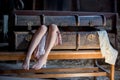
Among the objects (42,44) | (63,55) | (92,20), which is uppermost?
(92,20)

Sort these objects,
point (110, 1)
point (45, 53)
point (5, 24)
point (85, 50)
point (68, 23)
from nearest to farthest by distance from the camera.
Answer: point (45, 53)
point (85, 50)
point (68, 23)
point (5, 24)
point (110, 1)

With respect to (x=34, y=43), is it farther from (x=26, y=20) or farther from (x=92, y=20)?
(x=92, y=20)

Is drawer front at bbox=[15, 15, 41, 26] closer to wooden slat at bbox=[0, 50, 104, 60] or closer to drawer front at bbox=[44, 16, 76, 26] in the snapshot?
drawer front at bbox=[44, 16, 76, 26]

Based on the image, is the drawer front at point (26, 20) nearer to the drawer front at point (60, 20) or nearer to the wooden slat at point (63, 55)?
the drawer front at point (60, 20)

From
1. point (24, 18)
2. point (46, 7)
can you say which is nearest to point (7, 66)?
point (46, 7)

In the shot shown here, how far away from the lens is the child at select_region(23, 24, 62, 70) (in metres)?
2.71

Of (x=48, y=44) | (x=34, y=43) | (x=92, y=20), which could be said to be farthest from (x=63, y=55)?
(x=92, y=20)

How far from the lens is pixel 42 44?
2758mm

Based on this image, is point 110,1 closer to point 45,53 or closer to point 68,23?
point 68,23

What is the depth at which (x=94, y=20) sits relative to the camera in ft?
10.6

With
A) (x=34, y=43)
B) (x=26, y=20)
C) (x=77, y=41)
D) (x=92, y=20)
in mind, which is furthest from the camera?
(x=92, y=20)

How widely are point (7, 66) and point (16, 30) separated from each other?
1352 mm

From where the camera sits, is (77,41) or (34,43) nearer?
(34,43)

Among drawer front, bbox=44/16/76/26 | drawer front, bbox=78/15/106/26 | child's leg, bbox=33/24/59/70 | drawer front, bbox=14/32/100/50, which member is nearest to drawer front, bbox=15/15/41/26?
drawer front, bbox=44/16/76/26
